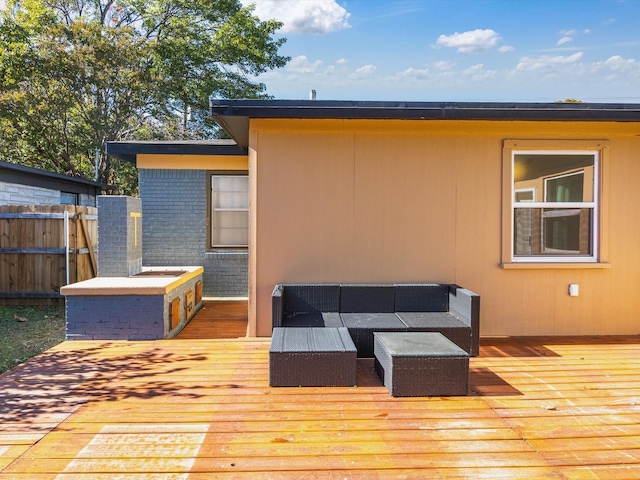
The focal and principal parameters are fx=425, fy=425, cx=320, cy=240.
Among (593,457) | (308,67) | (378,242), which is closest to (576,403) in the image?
(593,457)

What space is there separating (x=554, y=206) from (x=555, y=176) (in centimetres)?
38

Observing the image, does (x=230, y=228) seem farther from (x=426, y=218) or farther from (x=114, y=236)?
(x=426, y=218)

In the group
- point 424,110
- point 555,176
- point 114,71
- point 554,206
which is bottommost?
point 554,206

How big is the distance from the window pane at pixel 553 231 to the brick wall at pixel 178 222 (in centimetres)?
452

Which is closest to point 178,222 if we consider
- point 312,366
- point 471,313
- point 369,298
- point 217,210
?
point 217,210

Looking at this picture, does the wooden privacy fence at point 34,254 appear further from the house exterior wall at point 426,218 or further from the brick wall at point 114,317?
the house exterior wall at point 426,218

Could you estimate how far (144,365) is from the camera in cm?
404

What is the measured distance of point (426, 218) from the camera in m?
5.11

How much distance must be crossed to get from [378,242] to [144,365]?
2.85 m

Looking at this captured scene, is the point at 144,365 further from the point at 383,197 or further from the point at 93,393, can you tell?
the point at 383,197

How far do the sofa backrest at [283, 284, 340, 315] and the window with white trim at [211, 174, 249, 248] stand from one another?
308 centimetres

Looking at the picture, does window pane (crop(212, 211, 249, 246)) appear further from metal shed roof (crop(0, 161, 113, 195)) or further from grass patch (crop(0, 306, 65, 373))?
metal shed roof (crop(0, 161, 113, 195))

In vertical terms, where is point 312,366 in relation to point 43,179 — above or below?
below

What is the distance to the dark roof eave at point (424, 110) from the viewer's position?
451cm
